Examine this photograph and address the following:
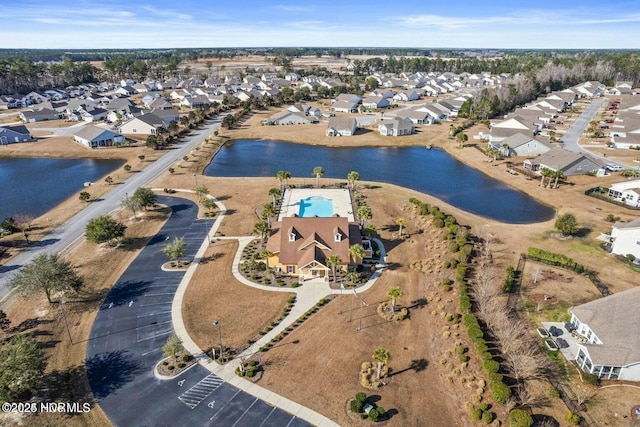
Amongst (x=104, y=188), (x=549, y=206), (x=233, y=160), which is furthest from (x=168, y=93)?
(x=549, y=206)

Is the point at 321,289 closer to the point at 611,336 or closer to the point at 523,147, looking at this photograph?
the point at 611,336

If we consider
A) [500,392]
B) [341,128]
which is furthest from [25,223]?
[341,128]

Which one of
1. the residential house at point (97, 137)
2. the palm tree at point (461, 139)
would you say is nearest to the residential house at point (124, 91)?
the residential house at point (97, 137)

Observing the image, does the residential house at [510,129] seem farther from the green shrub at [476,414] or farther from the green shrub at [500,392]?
the green shrub at [476,414]

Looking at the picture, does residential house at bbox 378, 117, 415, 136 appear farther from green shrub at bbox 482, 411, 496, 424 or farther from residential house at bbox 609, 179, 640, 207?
green shrub at bbox 482, 411, 496, 424

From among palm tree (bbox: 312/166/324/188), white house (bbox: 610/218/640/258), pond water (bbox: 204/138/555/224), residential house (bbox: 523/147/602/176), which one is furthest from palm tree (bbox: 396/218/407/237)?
residential house (bbox: 523/147/602/176)

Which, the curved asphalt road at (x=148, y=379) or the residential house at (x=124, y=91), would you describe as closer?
the curved asphalt road at (x=148, y=379)
